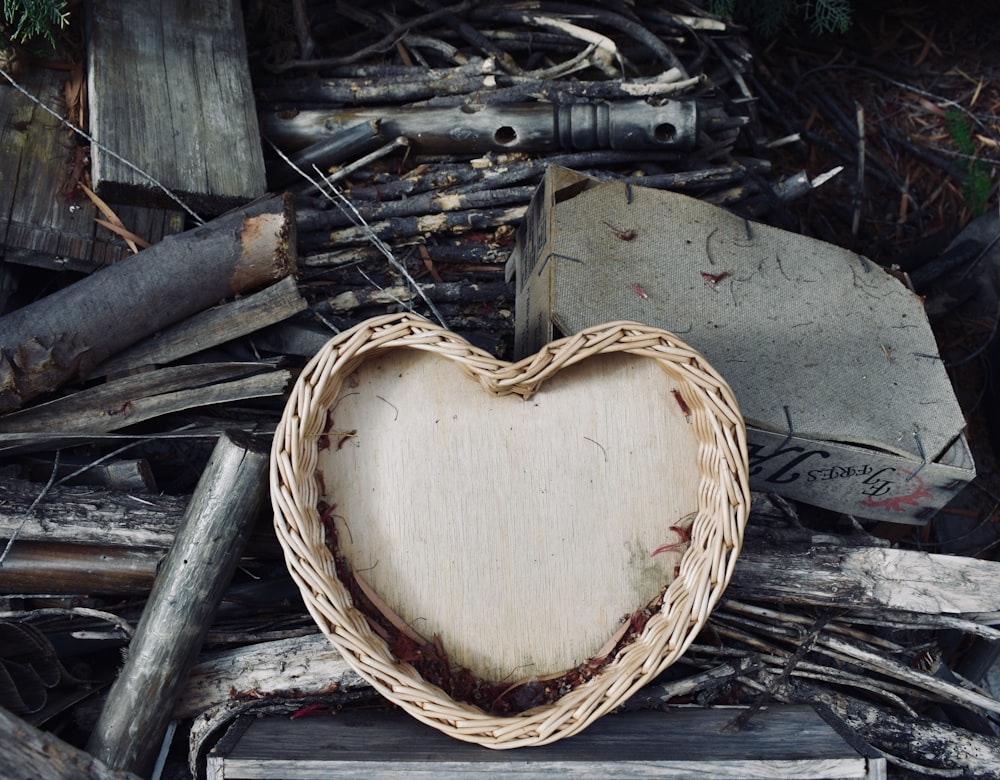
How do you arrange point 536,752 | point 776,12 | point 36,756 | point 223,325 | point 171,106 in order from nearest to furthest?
point 36,756
point 536,752
point 223,325
point 171,106
point 776,12

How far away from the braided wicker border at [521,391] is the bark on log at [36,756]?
60 cm

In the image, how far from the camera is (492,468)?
193 centimetres

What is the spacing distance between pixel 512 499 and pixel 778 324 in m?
1.00

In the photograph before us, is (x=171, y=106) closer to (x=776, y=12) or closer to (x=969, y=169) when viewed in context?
(x=776, y=12)

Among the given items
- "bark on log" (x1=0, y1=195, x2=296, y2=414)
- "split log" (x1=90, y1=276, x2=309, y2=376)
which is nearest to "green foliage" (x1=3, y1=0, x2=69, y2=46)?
"bark on log" (x1=0, y1=195, x2=296, y2=414)

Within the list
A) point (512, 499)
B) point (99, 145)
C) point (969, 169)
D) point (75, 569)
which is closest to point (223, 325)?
point (99, 145)

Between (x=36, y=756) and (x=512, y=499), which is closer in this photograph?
(x=36, y=756)

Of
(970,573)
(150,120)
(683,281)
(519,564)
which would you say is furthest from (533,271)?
(970,573)

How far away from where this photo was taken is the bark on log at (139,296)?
225 cm

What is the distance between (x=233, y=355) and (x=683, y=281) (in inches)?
53.9

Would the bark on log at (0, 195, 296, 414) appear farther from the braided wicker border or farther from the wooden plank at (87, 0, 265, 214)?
the braided wicker border

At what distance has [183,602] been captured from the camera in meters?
1.96

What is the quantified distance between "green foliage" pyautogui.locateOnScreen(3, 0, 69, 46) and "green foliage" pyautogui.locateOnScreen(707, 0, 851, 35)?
2.29 m

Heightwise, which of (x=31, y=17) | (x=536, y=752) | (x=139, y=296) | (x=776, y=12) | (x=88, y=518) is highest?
(x=31, y=17)
